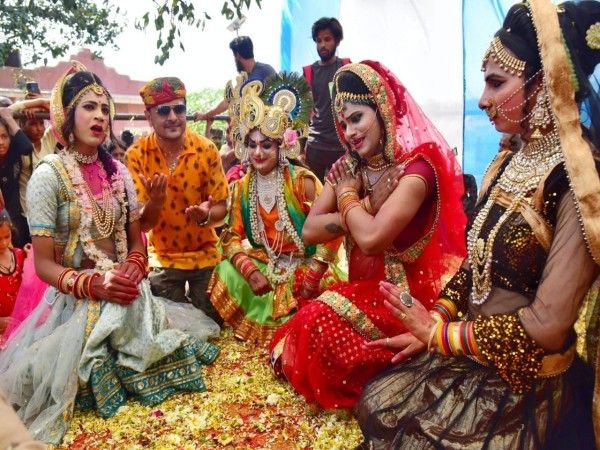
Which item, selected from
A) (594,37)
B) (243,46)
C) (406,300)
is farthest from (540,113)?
(243,46)

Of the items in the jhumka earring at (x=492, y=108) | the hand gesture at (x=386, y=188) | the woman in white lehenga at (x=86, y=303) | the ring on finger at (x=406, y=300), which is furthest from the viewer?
the woman in white lehenga at (x=86, y=303)

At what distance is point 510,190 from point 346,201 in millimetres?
1028

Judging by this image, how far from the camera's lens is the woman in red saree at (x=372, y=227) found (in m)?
2.94

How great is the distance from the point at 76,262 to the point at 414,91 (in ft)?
14.6

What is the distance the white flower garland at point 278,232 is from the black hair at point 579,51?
259 centimetres

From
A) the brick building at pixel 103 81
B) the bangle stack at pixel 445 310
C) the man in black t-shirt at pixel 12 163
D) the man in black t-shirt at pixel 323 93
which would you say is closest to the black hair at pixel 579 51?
the bangle stack at pixel 445 310

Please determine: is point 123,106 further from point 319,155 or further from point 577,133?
point 577,133

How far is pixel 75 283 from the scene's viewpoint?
134 inches

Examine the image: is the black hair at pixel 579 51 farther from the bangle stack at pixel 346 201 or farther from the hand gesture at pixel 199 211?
the hand gesture at pixel 199 211

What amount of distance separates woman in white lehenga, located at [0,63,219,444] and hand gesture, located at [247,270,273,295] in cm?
70

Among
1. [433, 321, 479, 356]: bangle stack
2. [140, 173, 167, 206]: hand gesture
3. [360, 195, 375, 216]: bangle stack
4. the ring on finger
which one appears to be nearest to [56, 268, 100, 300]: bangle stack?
[140, 173, 167, 206]: hand gesture

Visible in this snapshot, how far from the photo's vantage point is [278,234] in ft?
14.5

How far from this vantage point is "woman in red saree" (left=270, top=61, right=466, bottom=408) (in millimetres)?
2936

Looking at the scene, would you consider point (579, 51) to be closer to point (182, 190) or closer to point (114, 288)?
point (114, 288)
